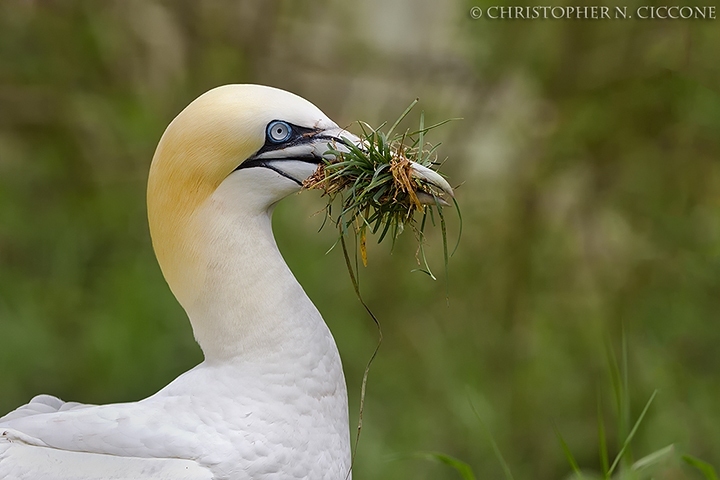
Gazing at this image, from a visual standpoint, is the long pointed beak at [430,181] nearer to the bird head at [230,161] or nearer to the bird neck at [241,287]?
the bird head at [230,161]

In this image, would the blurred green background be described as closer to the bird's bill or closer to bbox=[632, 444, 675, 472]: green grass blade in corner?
bbox=[632, 444, 675, 472]: green grass blade in corner

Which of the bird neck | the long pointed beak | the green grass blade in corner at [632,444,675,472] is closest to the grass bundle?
the long pointed beak

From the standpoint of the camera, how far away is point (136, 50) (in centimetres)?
712

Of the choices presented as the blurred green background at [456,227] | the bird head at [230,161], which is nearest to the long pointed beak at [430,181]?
the bird head at [230,161]

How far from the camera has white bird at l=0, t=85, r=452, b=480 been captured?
2742 millimetres

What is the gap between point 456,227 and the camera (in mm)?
6699

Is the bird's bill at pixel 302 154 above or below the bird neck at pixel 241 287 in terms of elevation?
above

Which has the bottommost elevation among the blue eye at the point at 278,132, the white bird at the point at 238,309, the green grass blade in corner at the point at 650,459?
the green grass blade in corner at the point at 650,459

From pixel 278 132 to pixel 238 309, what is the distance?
523mm

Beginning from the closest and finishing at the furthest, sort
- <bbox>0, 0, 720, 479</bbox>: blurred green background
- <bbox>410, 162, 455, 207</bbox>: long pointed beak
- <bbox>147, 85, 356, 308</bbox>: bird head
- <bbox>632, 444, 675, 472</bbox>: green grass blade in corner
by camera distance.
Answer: <bbox>410, 162, 455, 207</bbox>: long pointed beak, <bbox>147, 85, 356, 308</bbox>: bird head, <bbox>632, 444, 675, 472</bbox>: green grass blade in corner, <bbox>0, 0, 720, 479</bbox>: blurred green background

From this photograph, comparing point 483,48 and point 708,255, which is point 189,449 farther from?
point 483,48

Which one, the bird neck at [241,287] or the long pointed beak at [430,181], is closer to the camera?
the long pointed beak at [430,181]

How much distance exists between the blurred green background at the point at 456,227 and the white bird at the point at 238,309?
2461mm

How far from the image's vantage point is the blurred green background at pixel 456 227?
5645 mm
